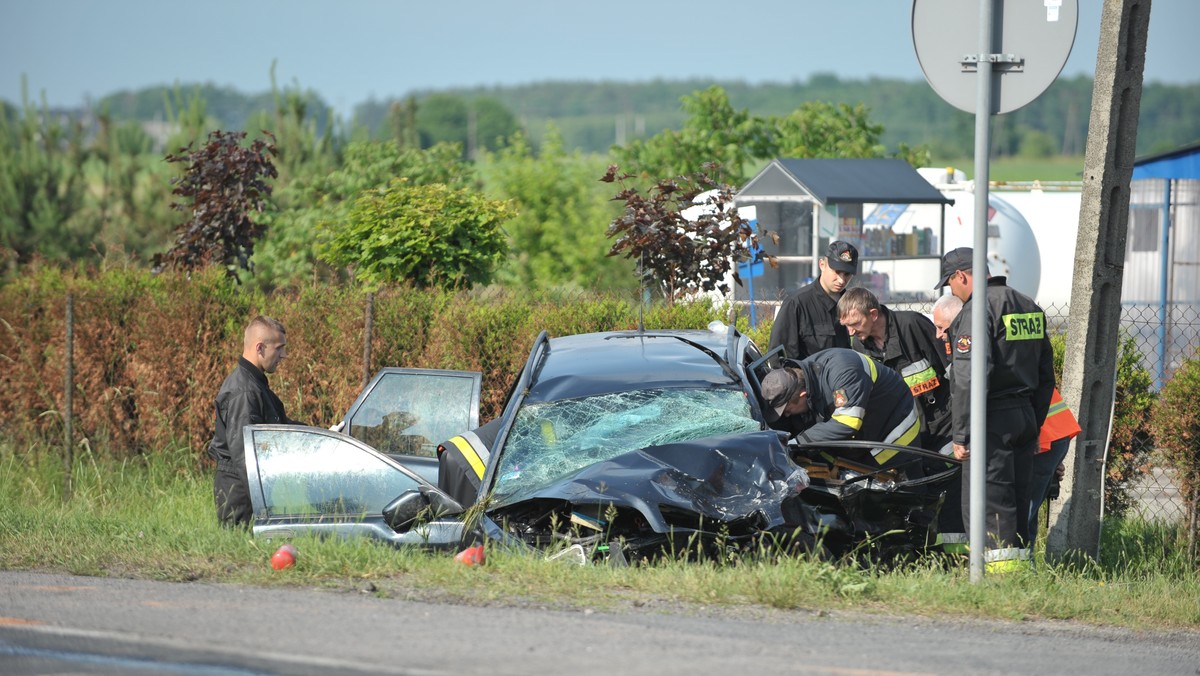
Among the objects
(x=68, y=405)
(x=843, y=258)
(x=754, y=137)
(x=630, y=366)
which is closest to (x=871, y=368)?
(x=630, y=366)

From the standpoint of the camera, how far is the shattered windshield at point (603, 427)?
21.2 ft

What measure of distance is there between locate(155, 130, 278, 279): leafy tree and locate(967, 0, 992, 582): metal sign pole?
8.65 meters

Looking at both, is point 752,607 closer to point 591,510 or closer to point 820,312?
point 591,510

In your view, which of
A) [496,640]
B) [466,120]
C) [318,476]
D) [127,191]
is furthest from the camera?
[466,120]

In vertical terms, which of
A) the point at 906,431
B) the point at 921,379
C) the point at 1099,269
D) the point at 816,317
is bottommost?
the point at 906,431

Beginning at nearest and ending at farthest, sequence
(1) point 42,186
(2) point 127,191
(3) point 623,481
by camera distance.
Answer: (3) point 623,481
(1) point 42,186
(2) point 127,191

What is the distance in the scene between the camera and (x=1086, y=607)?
5926 mm

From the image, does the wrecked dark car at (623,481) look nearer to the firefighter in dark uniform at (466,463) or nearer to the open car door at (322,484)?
the open car door at (322,484)

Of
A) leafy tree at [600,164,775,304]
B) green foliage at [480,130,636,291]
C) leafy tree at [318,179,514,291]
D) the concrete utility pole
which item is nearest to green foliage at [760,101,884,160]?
green foliage at [480,130,636,291]

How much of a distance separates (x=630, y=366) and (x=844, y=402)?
124 centimetres

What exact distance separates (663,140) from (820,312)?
22.9 m

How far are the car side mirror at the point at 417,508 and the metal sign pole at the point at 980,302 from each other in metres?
2.58

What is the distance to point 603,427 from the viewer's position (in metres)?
6.67

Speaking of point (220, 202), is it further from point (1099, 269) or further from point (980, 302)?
point (980, 302)
